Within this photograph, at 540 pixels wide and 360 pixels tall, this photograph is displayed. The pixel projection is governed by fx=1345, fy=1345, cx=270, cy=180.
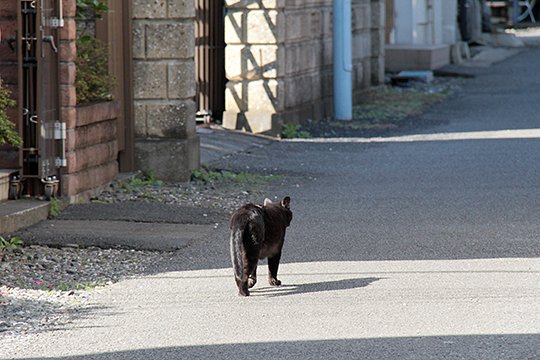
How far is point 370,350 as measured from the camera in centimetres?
698

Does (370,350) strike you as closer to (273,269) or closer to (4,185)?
(273,269)

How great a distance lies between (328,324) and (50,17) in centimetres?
493

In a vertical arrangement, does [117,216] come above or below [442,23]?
below

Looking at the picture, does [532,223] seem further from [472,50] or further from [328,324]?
[472,50]

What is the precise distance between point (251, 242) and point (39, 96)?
3701 millimetres

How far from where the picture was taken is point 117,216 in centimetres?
1130

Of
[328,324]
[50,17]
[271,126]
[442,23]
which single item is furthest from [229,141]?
[442,23]

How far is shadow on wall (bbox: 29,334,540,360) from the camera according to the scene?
270 inches

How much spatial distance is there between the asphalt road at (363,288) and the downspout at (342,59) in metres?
6.13

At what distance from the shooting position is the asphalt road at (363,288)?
7.11m

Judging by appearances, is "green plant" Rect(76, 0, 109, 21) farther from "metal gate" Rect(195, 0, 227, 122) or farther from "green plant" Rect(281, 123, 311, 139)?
"green plant" Rect(281, 123, 311, 139)

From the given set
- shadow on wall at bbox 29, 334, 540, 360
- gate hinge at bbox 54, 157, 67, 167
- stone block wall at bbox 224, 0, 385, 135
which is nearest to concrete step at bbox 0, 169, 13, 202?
gate hinge at bbox 54, 157, 67, 167

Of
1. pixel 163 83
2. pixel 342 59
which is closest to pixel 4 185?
pixel 163 83

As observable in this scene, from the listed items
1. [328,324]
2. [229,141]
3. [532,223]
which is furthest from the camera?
[229,141]
